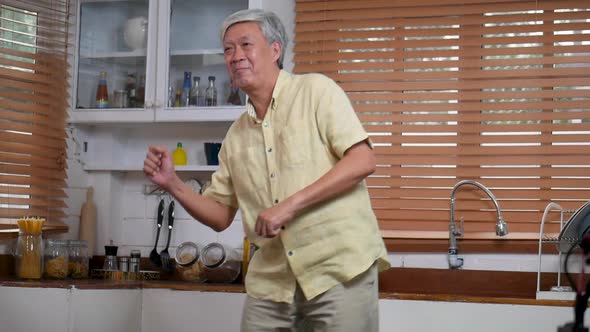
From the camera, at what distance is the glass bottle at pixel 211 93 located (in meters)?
4.11

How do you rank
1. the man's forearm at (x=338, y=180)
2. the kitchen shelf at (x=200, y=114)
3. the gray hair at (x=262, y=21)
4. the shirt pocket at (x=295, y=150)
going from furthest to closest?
the kitchen shelf at (x=200, y=114)
the gray hair at (x=262, y=21)
the shirt pocket at (x=295, y=150)
the man's forearm at (x=338, y=180)

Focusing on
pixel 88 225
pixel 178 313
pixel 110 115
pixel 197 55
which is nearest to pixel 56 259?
pixel 88 225

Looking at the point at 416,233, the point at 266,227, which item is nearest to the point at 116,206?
the point at 416,233

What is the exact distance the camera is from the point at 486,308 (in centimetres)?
324

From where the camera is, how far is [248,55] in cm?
214

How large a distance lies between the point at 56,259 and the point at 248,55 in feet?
6.58

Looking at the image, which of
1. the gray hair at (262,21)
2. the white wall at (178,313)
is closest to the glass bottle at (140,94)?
the white wall at (178,313)

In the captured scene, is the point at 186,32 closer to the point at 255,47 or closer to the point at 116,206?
the point at 116,206

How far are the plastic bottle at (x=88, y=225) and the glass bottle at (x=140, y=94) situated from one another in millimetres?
540

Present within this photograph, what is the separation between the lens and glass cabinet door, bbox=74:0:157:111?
4.22 meters

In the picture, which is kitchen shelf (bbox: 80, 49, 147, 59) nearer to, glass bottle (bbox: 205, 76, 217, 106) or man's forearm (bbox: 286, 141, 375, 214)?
glass bottle (bbox: 205, 76, 217, 106)

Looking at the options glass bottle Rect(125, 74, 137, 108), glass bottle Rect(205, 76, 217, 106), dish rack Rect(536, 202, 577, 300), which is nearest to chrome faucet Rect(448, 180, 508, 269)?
dish rack Rect(536, 202, 577, 300)

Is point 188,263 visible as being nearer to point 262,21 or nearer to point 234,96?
point 234,96

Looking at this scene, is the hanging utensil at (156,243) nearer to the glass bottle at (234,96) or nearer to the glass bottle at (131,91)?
the glass bottle at (131,91)
